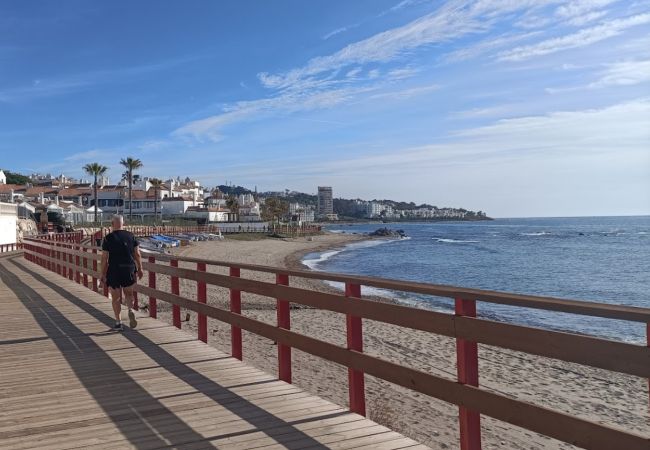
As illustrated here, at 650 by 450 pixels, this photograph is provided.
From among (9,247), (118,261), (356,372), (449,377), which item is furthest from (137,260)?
(9,247)

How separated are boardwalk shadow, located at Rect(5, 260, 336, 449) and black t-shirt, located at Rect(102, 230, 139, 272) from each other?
1024 mm

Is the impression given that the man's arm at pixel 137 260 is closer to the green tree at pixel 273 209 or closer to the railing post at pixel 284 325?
the railing post at pixel 284 325

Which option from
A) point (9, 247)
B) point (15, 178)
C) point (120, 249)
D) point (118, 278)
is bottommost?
point (9, 247)

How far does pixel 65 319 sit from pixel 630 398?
1072 cm

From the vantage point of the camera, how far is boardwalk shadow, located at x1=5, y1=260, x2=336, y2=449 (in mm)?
4422

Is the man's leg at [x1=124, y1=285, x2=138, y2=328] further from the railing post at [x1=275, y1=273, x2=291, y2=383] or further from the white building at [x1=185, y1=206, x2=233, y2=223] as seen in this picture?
the white building at [x1=185, y1=206, x2=233, y2=223]

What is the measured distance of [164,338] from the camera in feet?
27.9

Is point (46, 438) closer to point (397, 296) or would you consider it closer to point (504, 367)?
point (504, 367)

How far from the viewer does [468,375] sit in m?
3.85

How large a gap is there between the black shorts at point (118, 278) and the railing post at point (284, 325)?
3707mm

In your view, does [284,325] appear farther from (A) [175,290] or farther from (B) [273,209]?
(B) [273,209]

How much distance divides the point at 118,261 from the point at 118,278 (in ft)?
0.83

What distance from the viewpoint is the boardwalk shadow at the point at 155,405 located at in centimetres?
442

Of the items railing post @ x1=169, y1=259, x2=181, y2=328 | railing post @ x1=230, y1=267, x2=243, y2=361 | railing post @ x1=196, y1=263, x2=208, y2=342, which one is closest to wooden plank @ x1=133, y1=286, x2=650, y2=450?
railing post @ x1=230, y1=267, x2=243, y2=361
